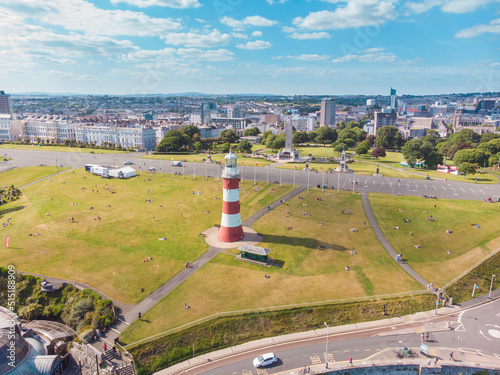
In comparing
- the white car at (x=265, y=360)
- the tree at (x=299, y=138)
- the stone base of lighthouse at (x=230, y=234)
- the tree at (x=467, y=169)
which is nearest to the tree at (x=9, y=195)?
the stone base of lighthouse at (x=230, y=234)

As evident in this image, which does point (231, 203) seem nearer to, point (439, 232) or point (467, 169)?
point (439, 232)

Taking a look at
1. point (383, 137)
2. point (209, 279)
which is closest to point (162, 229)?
point (209, 279)

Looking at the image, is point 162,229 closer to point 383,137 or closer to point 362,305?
point 362,305

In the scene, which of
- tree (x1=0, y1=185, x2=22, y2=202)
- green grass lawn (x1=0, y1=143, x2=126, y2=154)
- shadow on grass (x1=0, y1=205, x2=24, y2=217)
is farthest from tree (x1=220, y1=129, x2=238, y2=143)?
shadow on grass (x1=0, y1=205, x2=24, y2=217)

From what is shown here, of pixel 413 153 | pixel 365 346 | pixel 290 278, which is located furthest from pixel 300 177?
pixel 365 346

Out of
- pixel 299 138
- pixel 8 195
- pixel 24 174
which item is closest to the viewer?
pixel 8 195

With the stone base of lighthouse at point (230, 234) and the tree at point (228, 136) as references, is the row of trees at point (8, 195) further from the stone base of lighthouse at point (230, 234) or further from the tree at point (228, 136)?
the tree at point (228, 136)
